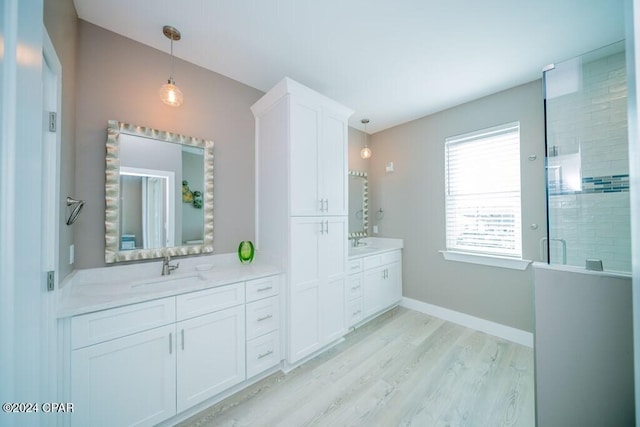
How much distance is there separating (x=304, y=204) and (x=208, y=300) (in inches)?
42.8

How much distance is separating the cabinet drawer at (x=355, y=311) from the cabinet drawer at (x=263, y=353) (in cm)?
96

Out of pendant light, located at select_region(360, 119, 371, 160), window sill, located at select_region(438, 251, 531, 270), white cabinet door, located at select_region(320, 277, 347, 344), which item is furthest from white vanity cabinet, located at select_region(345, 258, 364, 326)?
pendant light, located at select_region(360, 119, 371, 160)

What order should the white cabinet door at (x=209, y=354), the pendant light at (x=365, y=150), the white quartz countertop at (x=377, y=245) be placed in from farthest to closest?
the white quartz countertop at (x=377, y=245) < the pendant light at (x=365, y=150) < the white cabinet door at (x=209, y=354)

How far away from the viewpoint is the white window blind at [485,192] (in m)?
2.64

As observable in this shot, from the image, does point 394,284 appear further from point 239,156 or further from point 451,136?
point 239,156

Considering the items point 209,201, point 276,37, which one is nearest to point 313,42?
point 276,37

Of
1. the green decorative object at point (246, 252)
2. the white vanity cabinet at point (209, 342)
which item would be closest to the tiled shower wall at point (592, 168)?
the white vanity cabinet at point (209, 342)

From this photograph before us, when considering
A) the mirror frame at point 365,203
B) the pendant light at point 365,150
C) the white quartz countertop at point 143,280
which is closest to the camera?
the white quartz countertop at point 143,280

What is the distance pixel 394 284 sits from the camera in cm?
343

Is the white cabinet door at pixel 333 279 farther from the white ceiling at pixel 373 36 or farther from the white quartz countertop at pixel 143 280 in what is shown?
the white ceiling at pixel 373 36

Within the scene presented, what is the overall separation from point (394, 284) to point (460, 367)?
1345 mm

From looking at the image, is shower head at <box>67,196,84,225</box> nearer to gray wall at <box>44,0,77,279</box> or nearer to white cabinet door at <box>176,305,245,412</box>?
gray wall at <box>44,0,77,279</box>

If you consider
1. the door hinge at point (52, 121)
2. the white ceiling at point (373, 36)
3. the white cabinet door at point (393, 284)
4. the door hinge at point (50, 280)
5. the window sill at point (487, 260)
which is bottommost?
the white cabinet door at point (393, 284)

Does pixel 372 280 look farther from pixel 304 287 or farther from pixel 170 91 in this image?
pixel 170 91
